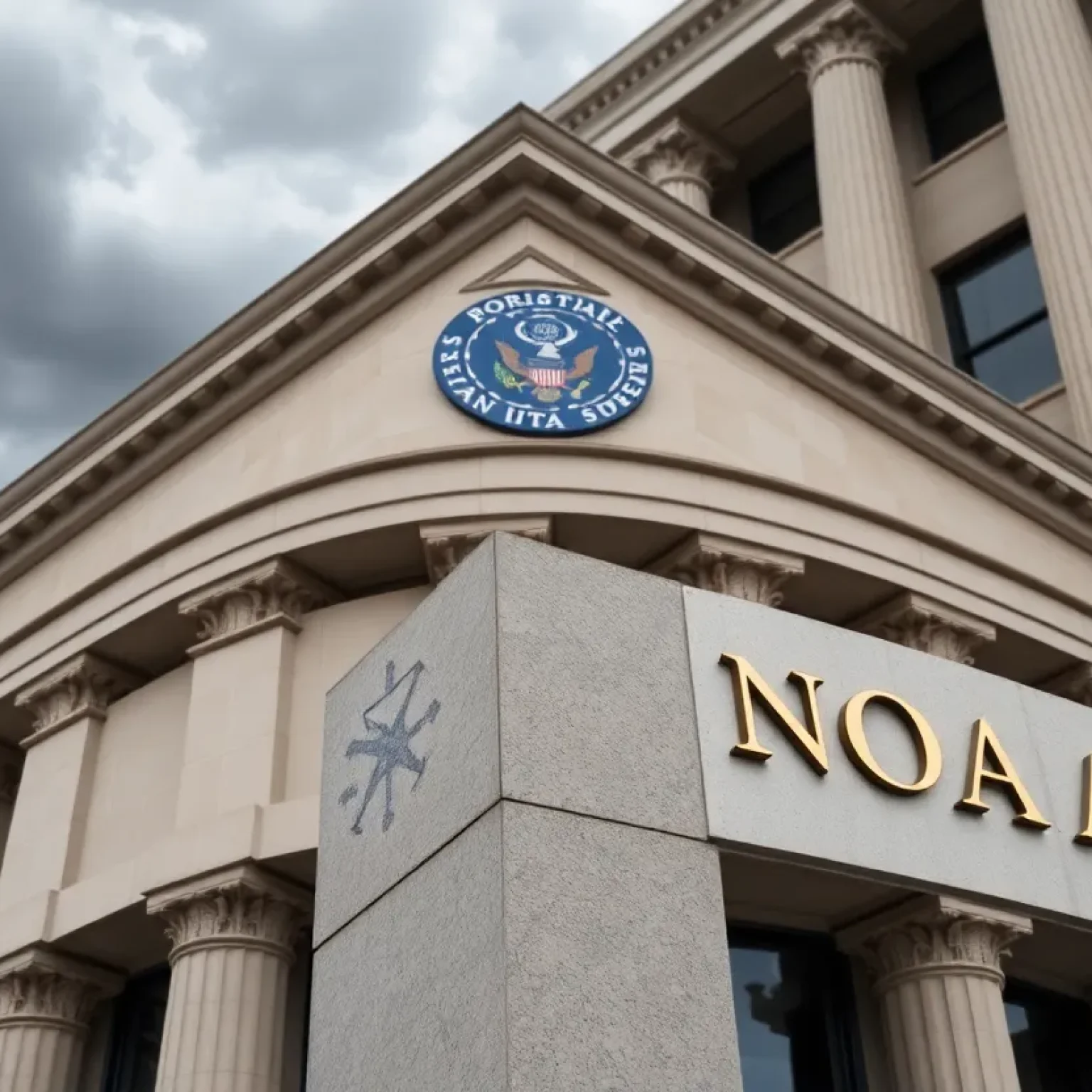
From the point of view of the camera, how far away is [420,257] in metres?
18.6

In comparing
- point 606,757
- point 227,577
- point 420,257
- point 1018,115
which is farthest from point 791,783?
point 1018,115

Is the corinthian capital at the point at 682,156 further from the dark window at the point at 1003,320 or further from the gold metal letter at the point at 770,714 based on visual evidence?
the gold metal letter at the point at 770,714

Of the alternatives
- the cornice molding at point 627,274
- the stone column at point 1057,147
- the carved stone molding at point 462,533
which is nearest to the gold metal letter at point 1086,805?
the carved stone molding at point 462,533

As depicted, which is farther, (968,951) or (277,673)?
(277,673)

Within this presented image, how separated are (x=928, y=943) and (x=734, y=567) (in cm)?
483

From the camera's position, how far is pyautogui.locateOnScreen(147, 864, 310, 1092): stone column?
Result: 13781mm

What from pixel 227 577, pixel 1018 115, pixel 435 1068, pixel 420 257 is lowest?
pixel 435 1068

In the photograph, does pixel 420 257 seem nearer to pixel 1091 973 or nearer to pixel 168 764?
pixel 168 764

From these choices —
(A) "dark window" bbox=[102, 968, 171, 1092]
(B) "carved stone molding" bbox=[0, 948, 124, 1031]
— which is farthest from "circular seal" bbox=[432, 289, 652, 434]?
(B) "carved stone molding" bbox=[0, 948, 124, 1031]

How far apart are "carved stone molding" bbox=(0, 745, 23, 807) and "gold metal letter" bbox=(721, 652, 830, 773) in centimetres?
1441

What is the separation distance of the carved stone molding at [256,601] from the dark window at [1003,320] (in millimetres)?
15865

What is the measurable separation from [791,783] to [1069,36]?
84.7 ft

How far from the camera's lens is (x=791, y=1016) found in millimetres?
14305

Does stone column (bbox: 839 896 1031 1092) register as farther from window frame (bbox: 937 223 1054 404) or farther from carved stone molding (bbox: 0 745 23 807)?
window frame (bbox: 937 223 1054 404)
